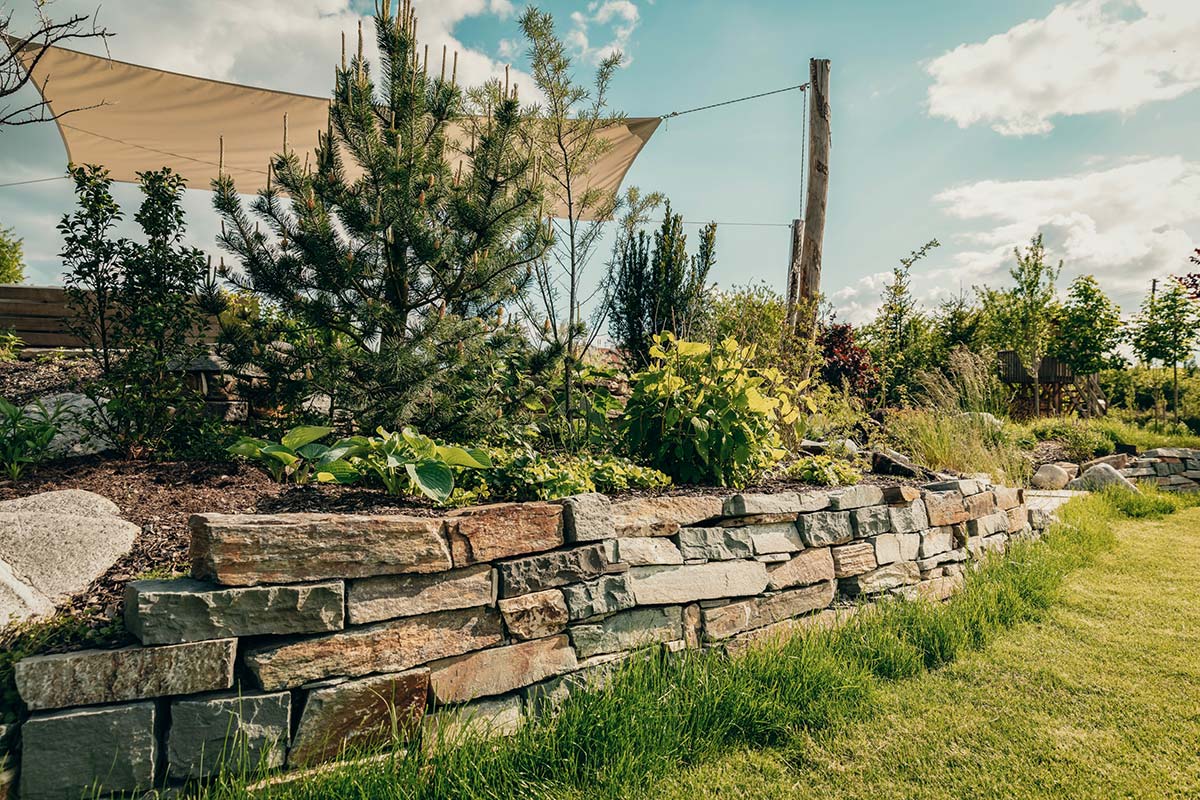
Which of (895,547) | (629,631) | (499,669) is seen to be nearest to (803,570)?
(895,547)

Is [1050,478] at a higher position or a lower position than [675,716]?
higher

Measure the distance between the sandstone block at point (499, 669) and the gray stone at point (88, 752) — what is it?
687 mm

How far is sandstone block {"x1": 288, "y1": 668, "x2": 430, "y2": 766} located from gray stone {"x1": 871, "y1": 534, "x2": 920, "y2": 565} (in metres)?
2.38

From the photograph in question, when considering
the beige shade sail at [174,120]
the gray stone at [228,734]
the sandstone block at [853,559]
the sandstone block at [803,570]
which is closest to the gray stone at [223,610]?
the gray stone at [228,734]

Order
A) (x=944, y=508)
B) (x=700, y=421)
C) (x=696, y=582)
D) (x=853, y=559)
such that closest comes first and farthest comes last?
(x=696, y=582), (x=700, y=421), (x=853, y=559), (x=944, y=508)

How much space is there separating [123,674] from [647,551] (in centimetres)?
157

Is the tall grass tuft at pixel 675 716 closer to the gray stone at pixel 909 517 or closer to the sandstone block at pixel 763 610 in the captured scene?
the sandstone block at pixel 763 610

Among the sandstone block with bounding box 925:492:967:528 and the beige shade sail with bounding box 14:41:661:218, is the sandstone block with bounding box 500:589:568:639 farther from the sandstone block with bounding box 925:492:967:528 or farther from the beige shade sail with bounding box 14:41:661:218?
the beige shade sail with bounding box 14:41:661:218

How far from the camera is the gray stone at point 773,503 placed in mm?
2754

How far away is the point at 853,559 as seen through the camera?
Result: 3170 mm

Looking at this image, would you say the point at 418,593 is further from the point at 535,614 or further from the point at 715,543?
the point at 715,543

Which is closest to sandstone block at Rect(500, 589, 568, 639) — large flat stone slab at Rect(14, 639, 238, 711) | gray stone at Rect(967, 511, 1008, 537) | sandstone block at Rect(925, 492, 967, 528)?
large flat stone slab at Rect(14, 639, 238, 711)

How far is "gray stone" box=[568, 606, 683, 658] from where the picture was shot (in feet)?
7.35

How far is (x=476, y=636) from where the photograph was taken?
79.2 inches
